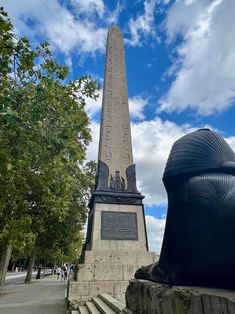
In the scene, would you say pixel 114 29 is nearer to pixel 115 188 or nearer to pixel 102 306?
pixel 115 188

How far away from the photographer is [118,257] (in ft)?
26.0

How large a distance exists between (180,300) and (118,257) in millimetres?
6386

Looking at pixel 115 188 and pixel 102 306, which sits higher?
pixel 115 188

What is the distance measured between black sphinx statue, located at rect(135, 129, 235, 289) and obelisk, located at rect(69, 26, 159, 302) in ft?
18.8

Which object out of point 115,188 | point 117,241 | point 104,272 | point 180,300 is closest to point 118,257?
point 117,241

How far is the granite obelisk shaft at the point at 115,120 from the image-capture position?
962cm

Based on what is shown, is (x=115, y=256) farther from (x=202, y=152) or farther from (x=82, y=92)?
(x=202, y=152)

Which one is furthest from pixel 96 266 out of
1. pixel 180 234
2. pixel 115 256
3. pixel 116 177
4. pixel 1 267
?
pixel 1 267

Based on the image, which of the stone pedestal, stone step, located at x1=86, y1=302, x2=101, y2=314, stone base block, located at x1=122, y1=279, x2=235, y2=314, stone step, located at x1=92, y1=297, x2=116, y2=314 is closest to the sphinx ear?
stone base block, located at x1=122, y1=279, x2=235, y2=314

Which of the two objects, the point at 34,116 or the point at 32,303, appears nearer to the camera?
the point at 34,116

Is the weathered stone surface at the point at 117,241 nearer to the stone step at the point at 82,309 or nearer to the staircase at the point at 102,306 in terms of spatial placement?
the staircase at the point at 102,306

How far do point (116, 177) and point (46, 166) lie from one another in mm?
3046

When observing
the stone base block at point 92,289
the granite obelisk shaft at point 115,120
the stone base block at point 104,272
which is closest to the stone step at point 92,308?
the stone base block at point 92,289

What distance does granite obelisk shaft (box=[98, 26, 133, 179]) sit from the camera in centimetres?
962
